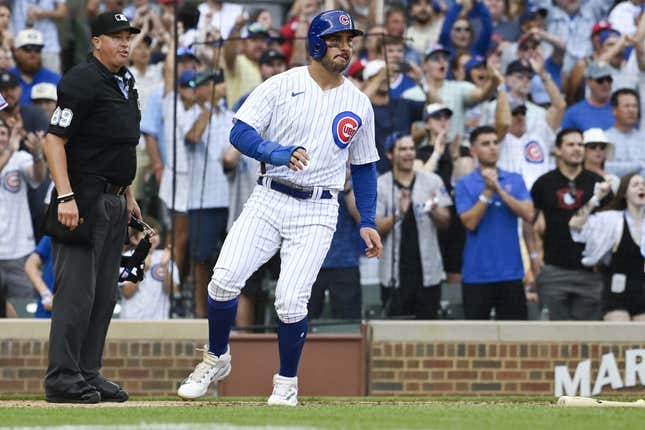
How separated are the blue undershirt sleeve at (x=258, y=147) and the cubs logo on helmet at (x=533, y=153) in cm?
526

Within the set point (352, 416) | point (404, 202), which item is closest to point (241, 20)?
point (404, 202)

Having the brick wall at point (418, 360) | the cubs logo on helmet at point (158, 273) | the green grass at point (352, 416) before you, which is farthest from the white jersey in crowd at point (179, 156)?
the green grass at point (352, 416)

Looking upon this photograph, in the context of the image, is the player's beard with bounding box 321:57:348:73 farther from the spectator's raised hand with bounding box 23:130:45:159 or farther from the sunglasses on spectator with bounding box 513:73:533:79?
the sunglasses on spectator with bounding box 513:73:533:79

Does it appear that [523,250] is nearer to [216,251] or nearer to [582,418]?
[216,251]

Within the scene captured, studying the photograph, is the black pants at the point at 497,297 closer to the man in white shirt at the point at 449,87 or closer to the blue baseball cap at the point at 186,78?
the man in white shirt at the point at 449,87

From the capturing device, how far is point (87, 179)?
24.3 feet

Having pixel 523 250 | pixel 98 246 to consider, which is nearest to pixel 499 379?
pixel 523 250

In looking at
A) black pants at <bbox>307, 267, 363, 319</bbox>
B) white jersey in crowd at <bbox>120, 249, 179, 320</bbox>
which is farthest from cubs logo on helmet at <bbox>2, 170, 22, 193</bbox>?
black pants at <bbox>307, 267, 363, 319</bbox>

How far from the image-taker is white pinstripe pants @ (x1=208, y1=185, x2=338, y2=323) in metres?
7.22

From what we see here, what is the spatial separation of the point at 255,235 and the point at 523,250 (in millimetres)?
4918

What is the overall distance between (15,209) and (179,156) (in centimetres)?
138

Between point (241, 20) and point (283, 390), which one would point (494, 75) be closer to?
point (241, 20)

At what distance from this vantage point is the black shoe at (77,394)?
7328 millimetres

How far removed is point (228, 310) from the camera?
7.35 meters
